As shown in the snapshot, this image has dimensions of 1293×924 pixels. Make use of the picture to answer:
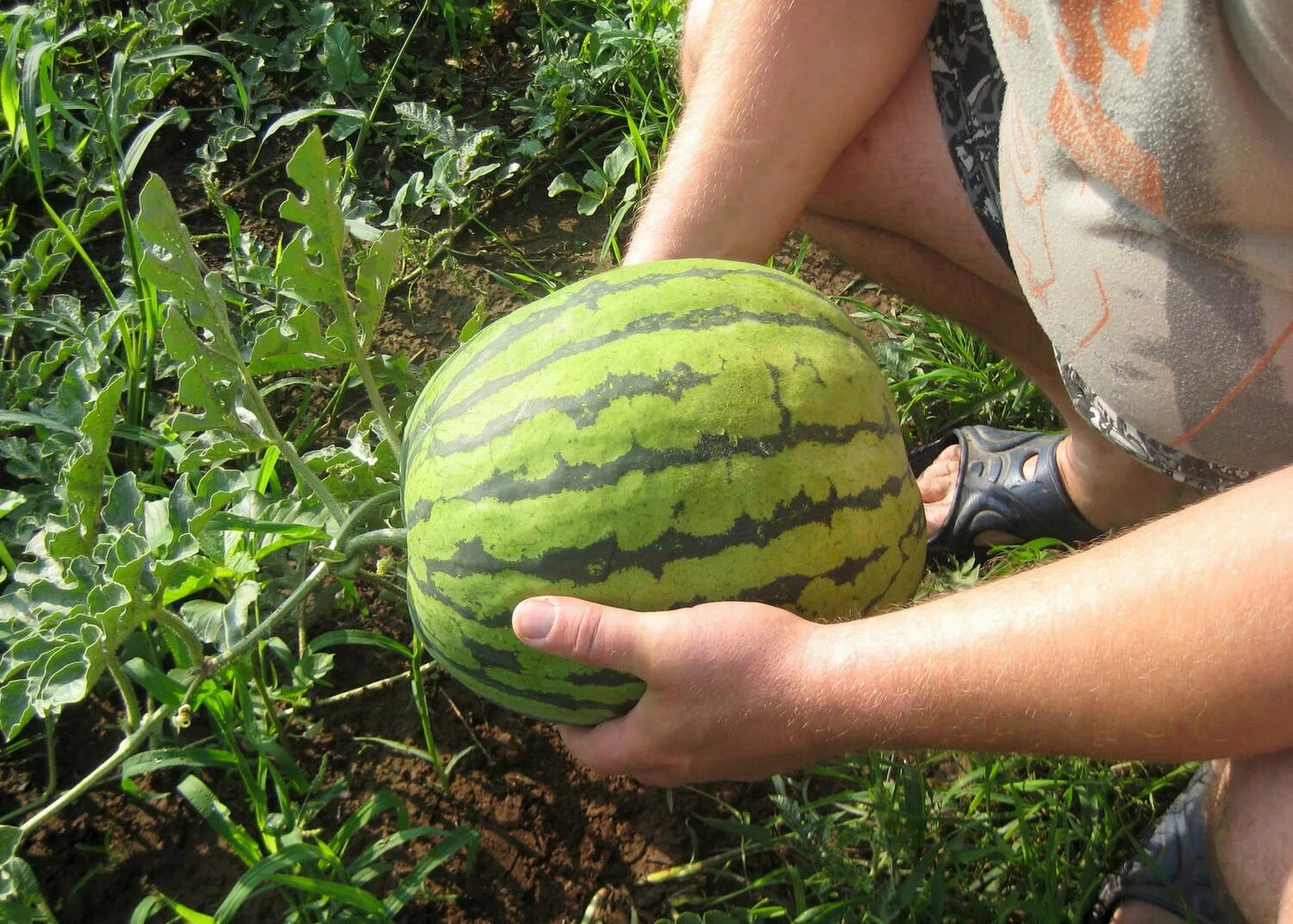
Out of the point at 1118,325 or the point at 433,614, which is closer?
the point at 433,614

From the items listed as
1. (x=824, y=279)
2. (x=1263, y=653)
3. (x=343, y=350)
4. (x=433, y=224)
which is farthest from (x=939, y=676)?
(x=433, y=224)

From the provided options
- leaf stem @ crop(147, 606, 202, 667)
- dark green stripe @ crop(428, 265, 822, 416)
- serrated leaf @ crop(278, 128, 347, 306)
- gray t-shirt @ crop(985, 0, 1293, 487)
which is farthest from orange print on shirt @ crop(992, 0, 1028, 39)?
leaf stem @ crop(147, 606, 202, 667)

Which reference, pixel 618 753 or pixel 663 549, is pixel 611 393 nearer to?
pixel 663 549

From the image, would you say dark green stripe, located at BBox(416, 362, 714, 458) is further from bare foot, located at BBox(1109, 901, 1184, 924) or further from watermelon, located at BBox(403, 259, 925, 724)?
bare foot, located at BBox(1109, 901, 1184, 924)

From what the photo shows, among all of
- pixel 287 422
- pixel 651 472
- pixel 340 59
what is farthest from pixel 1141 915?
pixel 340 59

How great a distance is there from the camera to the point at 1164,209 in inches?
60.2

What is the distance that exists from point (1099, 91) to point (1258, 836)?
1073mm

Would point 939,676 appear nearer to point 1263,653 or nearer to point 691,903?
point 1263,653

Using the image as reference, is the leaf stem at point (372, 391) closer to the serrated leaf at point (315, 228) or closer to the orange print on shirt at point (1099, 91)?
the serrated leaf at point (315, 228)

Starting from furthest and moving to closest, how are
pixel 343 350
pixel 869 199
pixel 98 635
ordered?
1. pixel 869 199
2. pixel 343 350
3. pixel 98 635

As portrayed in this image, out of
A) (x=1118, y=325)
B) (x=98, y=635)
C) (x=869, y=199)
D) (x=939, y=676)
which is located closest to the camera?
(x=939, y=676)

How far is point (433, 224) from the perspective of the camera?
302 centimetres

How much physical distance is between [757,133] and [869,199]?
39 cm

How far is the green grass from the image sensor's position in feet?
5.66
